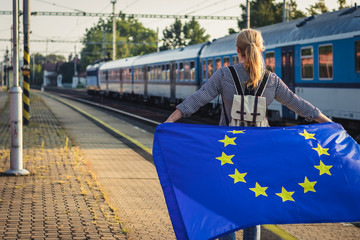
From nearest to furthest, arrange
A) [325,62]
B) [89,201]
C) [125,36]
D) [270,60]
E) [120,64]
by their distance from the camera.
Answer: [89,201], [325,62], [270,60], [120,64], [125,36]

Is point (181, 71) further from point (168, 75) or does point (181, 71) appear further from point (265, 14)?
point (265, 14)

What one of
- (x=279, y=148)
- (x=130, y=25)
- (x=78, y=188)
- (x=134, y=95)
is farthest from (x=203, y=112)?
(x=130, y=25)

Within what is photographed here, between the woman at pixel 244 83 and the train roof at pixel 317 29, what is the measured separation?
33.9 ft

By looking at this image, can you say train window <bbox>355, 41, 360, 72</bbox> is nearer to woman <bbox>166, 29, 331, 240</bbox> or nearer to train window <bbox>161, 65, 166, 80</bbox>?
woman <bbox>166, 29, 331, 240</bbox>

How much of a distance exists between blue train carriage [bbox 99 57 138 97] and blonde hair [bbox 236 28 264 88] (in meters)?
38.6

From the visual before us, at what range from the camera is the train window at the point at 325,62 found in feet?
50.0

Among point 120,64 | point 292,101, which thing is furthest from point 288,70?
point 120,64

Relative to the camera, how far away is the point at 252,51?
393 cm

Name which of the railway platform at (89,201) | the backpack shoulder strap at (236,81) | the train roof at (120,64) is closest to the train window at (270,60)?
the railway platform at (89,201)

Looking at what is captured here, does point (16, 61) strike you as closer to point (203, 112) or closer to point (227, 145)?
point (227, 145)

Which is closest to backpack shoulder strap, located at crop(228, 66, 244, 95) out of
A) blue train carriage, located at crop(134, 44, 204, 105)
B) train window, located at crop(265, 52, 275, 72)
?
train window, located at crop(265, 52, 275, 72)

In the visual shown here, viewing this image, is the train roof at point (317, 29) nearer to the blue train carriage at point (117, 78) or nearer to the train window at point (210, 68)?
the train window at point (210, 68)

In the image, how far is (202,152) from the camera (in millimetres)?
3988

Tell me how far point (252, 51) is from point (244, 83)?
0.71ft
